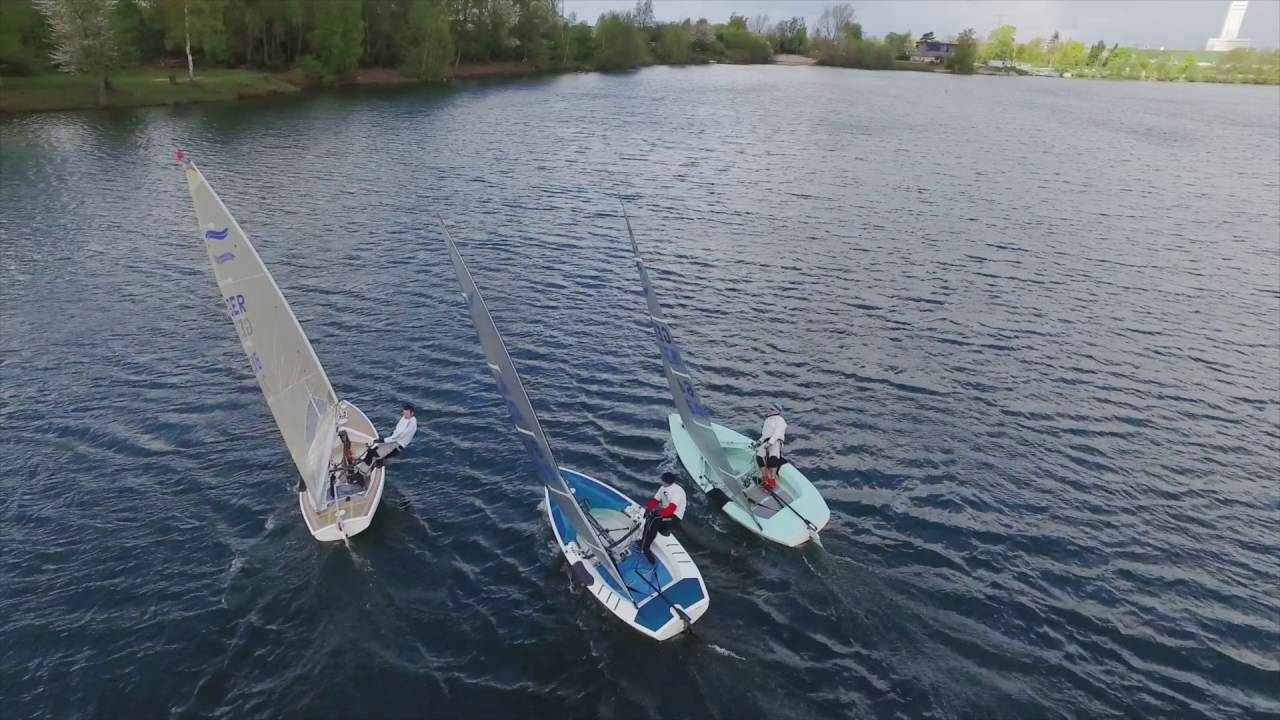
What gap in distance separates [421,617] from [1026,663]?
1673 cm

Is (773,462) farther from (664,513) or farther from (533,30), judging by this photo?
(533,30)

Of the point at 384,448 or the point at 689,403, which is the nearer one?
the point at 689,403

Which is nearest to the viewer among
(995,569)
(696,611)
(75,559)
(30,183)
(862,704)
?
(862,704)

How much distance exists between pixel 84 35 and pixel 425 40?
188 ft

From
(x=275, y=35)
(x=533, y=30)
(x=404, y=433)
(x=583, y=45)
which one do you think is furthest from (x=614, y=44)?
(x=404, y=433)

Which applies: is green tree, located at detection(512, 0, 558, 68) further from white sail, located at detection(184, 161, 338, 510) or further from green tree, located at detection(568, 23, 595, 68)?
white sail, located at detection(184, 161, 338, 510)

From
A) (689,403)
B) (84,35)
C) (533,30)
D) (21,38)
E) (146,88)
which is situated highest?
(533,30)

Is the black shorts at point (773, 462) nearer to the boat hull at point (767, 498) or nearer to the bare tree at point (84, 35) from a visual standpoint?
the boat hull at point (767, 498)

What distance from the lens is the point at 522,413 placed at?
18.1 metres

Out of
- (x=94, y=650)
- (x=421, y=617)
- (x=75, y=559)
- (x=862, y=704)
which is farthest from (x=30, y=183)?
(x=862, y=704)

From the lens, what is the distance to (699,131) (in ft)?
340

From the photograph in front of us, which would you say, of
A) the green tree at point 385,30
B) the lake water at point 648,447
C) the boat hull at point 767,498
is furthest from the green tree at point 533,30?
the boat hull at point 767,498

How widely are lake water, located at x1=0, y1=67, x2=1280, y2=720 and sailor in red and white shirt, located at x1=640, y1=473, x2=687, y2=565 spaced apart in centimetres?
235

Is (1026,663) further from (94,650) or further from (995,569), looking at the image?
(94,650)
